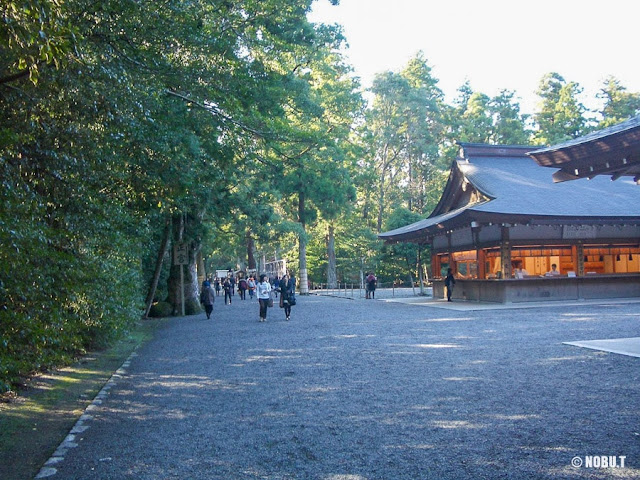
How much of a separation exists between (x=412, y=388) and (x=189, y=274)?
19.7 m

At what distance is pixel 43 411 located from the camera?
22.7 feet

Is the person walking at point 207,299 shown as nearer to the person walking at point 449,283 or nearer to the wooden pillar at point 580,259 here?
the person walking at point 449,283

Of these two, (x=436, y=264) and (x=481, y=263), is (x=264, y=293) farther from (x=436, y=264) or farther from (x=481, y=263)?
(x=436, y=264)

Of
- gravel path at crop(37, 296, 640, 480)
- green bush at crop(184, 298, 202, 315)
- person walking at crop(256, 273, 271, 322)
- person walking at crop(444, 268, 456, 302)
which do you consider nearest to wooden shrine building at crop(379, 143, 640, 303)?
person walking at crop(444, 268, 456, 302)

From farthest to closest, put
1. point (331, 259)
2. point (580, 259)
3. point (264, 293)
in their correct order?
point (331, 259)
point (580, 259)
point (264, 293)

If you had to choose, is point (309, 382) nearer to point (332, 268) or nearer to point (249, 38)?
point (249, 38)

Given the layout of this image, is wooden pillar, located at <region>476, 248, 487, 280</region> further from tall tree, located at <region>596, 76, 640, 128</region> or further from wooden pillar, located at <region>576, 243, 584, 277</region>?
tall tree, located at <region>596, 76, 640, 128</region>

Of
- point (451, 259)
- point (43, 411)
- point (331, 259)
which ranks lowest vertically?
point (43, 411)

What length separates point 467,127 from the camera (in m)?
50.7

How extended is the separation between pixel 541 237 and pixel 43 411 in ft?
66.0

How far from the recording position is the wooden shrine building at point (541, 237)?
21.8m

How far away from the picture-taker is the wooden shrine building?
21.8m

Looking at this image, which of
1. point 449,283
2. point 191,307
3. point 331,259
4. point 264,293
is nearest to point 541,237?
point 449,283

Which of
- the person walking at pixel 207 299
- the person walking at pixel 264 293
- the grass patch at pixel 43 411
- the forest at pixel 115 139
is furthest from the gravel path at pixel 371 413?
the person walking at pixel 207 299
